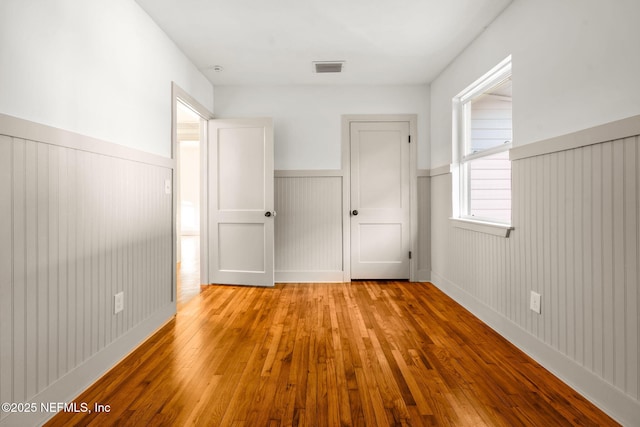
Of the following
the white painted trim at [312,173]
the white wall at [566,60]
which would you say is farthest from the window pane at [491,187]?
the white painted trim at [312,173]

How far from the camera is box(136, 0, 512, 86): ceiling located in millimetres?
2498

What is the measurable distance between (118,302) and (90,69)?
1.43m

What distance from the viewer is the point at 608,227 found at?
1.65m

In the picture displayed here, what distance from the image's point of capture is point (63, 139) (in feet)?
5.61

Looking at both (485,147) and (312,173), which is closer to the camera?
(485,147)

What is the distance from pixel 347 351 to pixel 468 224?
1.69m

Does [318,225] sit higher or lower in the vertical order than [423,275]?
higher

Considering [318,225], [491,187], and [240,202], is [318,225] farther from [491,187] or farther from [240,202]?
[491,187]

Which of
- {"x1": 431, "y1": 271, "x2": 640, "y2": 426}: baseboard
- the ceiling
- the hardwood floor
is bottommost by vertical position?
the hardwood floor

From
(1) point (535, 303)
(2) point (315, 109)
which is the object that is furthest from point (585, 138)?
(2) point (315, 109)

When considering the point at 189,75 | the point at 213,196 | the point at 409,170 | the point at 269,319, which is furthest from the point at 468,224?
the point at 189,75

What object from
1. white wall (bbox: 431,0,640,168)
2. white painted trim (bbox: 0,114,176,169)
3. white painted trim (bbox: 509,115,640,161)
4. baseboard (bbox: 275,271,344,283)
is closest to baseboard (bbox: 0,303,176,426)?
white painted trim (bbox: 0,114,176,169)

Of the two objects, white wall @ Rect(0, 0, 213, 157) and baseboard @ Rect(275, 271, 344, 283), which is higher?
white wall @ Rect(0, 0, 213, 157)

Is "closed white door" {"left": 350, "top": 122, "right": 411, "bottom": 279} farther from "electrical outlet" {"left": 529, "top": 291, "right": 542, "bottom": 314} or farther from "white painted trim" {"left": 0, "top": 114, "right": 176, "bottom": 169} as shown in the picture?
"white painted trim" {"left": 0, "top": 114, "right": 176, "bottom": 169}
